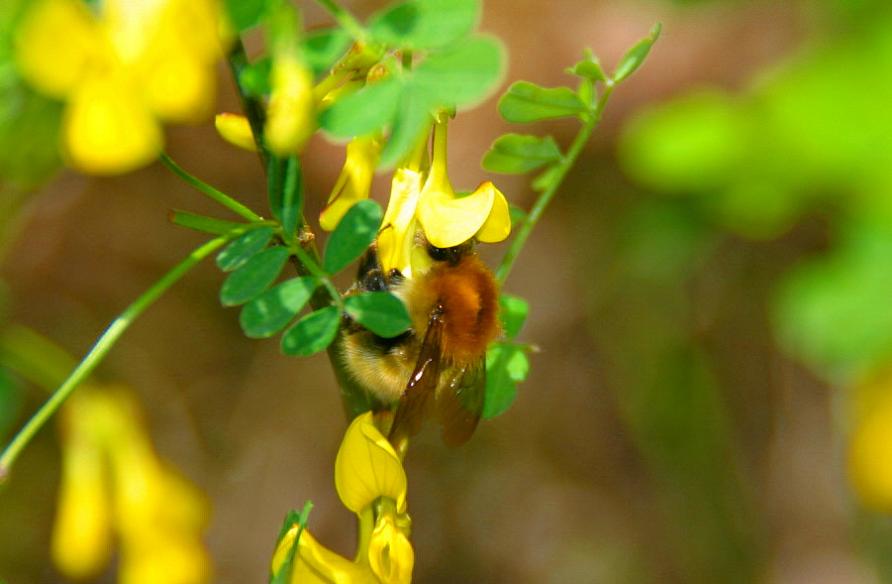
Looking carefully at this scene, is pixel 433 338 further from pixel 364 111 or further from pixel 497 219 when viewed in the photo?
pixel 364 111

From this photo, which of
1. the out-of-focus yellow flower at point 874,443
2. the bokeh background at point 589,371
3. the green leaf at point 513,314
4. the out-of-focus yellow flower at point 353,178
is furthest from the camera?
the bokeh background at point 589,371

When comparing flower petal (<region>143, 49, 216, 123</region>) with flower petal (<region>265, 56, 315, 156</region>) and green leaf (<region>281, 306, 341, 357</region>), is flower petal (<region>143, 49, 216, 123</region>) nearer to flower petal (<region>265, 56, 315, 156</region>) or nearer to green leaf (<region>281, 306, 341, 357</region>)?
flower petal (<region>265, 56, 315, 156</region>)

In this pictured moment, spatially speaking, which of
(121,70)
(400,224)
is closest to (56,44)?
(121,70)

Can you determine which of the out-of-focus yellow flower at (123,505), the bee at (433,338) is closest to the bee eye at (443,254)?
the bee at (433,338)

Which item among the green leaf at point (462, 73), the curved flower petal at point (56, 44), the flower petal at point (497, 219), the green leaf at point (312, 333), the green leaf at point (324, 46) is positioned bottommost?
the green leaf at point (312, 333)

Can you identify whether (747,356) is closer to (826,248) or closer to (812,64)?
(826,248)

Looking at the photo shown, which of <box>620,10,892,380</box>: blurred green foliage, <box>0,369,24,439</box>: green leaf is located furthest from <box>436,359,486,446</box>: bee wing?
<box>620,10,892,380</box>: blurred green foliage

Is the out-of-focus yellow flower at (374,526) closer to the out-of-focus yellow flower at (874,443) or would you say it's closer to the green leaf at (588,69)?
the green leaf at (588,69)
